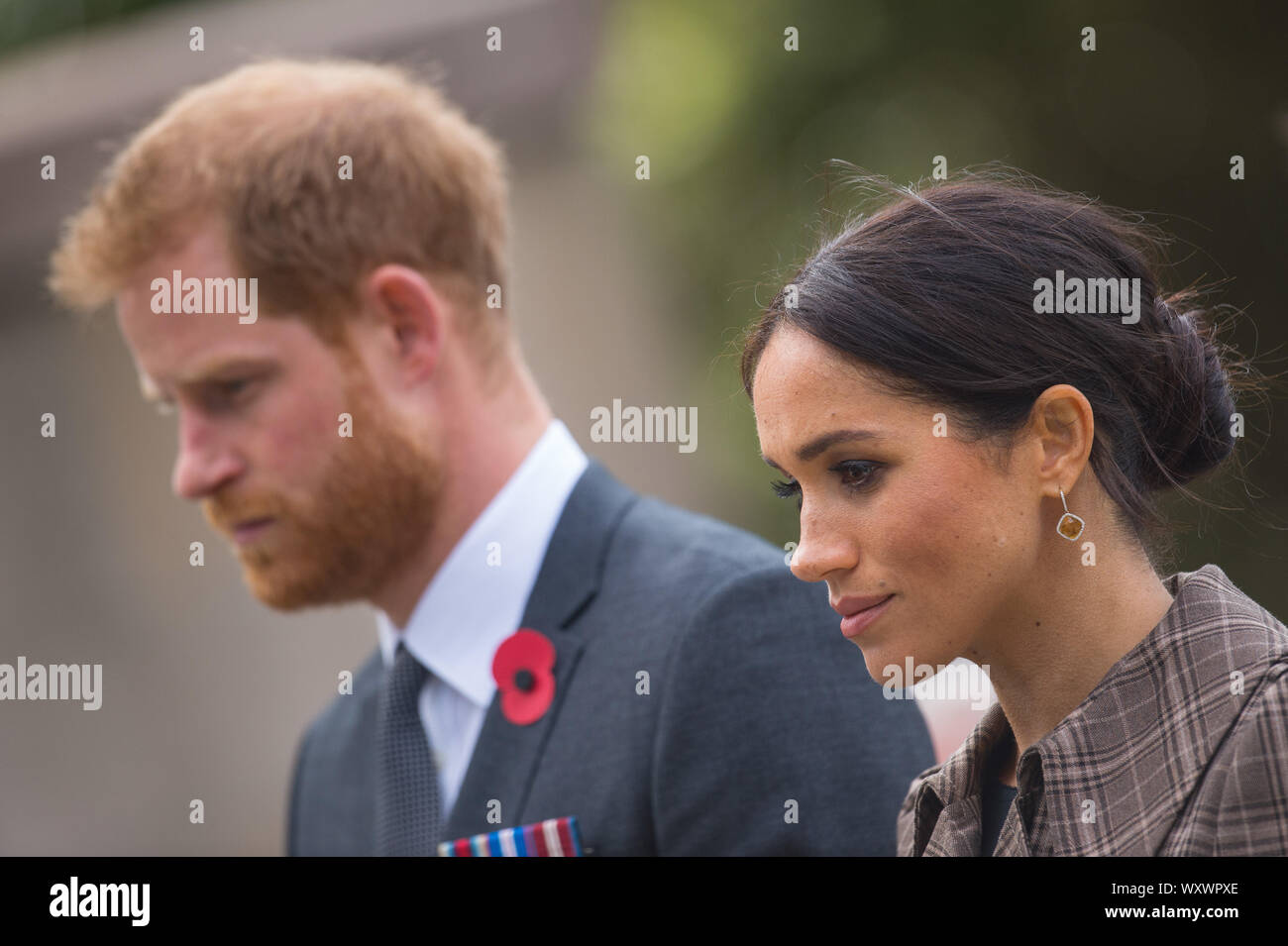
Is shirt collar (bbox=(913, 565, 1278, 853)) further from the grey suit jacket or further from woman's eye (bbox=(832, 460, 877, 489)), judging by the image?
the grey suit jacket

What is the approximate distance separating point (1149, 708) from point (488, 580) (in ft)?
4.46

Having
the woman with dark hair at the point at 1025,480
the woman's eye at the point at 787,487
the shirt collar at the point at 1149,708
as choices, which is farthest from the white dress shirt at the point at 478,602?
the shirt collar at the point at 1149,708

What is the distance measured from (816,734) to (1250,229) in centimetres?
246

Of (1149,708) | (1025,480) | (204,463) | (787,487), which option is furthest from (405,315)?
(1149,708)

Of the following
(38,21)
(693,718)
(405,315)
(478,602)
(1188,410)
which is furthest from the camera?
(38,21)

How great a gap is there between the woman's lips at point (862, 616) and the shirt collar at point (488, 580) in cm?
101

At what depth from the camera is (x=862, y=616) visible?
1601mm

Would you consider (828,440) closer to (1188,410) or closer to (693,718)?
(1188,410)

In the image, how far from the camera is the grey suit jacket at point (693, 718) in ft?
7.01

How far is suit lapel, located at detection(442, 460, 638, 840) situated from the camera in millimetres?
2316

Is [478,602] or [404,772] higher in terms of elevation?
[478,602]

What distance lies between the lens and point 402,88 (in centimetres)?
298
